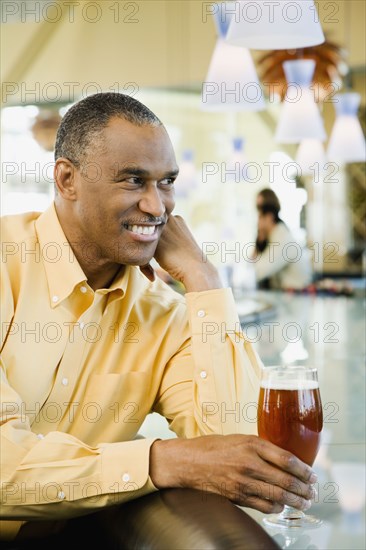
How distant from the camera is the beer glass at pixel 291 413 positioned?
1205 mm

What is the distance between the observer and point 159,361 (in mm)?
1646

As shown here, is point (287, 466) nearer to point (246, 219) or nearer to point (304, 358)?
point (304, 358)

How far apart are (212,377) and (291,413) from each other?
0.40m

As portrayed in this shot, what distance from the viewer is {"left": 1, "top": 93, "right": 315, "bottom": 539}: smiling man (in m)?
1.52

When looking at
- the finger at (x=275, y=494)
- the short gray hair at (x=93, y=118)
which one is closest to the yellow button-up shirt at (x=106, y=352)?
the short gray hair at (x=93, y=118)

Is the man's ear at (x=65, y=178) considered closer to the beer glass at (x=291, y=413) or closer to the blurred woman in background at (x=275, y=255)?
the beer glass at (x=291, y=413)

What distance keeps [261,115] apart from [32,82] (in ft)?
10.1

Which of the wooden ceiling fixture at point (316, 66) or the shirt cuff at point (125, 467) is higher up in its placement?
the wooden ceiling fixture at point (316, 66)

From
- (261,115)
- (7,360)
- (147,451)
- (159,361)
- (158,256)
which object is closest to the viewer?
(147,451)

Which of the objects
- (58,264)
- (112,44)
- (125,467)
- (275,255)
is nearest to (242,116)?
(112,44)

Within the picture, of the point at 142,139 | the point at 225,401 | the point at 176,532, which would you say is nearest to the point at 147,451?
the point at 176,532

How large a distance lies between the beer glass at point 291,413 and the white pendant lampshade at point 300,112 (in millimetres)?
5114

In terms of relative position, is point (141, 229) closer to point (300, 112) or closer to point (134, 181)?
point (134, 181)

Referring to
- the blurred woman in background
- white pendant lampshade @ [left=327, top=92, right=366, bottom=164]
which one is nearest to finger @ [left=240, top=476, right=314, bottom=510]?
the blurred woman in background
